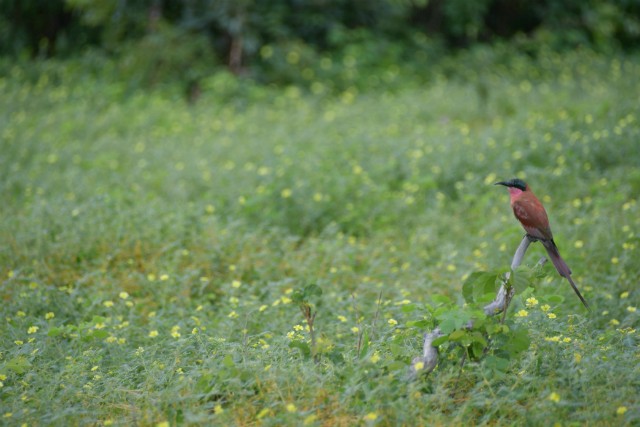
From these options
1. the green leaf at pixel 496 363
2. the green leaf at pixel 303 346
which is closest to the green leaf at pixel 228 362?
the green leaf at pixel 303 346

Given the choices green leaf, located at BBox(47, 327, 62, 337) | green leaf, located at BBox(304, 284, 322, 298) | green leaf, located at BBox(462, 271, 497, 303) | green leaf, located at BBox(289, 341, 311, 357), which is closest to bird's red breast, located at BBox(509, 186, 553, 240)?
green leaf, located at BBox(462, 271, 497, 303)

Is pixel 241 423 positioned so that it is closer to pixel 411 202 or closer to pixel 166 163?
pixel 411 202

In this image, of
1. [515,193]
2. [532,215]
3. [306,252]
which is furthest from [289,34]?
[532,215]

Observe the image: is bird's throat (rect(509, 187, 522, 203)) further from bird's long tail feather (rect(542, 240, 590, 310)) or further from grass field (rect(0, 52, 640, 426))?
grass field (rect(0, 52, 640, 426))

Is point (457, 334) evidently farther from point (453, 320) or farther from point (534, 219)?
point (534, 219)

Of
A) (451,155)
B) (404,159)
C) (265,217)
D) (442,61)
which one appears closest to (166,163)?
(265,217)

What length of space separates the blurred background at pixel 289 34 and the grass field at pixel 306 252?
96cm

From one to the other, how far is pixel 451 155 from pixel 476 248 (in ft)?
5.73

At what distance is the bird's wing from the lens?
327 cm

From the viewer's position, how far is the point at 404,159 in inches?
259

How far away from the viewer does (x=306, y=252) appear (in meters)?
4.95

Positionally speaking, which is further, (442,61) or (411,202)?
(442,61)

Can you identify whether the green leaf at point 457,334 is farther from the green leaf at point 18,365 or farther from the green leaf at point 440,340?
the green leaf at point 18,365

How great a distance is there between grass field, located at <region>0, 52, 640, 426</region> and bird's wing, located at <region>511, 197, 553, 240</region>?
366 mm
